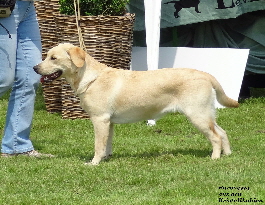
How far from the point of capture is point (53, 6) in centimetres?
849

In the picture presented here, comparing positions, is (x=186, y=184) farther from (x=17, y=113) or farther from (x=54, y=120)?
(x=54, y=120)

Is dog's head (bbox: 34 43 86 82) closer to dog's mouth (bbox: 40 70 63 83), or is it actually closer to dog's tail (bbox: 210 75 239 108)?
dog's mouth (bbox: 40 70 63 83)

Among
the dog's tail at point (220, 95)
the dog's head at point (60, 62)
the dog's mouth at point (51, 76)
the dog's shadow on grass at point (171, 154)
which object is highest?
the dog's head at point (60, 62)

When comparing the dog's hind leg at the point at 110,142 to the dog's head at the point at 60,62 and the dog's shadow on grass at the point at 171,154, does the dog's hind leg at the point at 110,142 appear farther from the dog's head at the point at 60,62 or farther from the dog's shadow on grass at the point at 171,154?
the dog's head at the point at 60,62

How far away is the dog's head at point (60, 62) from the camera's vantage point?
590 cm

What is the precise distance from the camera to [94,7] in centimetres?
819

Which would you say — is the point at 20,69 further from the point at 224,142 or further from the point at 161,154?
the point at 224,142

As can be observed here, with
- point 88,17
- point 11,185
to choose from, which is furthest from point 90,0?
point 11,185

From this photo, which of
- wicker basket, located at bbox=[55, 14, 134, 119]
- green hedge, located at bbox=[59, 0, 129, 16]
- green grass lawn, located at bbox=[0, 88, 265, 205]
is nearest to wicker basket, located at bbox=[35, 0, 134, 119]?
wicker basket, located at bbox=[55, 14, 134, 119]

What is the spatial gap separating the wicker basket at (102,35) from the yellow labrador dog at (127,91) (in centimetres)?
208

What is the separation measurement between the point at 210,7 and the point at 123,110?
12.1ft

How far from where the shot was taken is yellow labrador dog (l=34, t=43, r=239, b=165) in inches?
234

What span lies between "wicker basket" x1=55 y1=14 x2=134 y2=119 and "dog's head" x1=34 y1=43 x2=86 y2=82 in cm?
214

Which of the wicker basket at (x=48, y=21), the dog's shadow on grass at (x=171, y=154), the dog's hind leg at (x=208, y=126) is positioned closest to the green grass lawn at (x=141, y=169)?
the dog's shadow on grass at (x=171, y=154)
